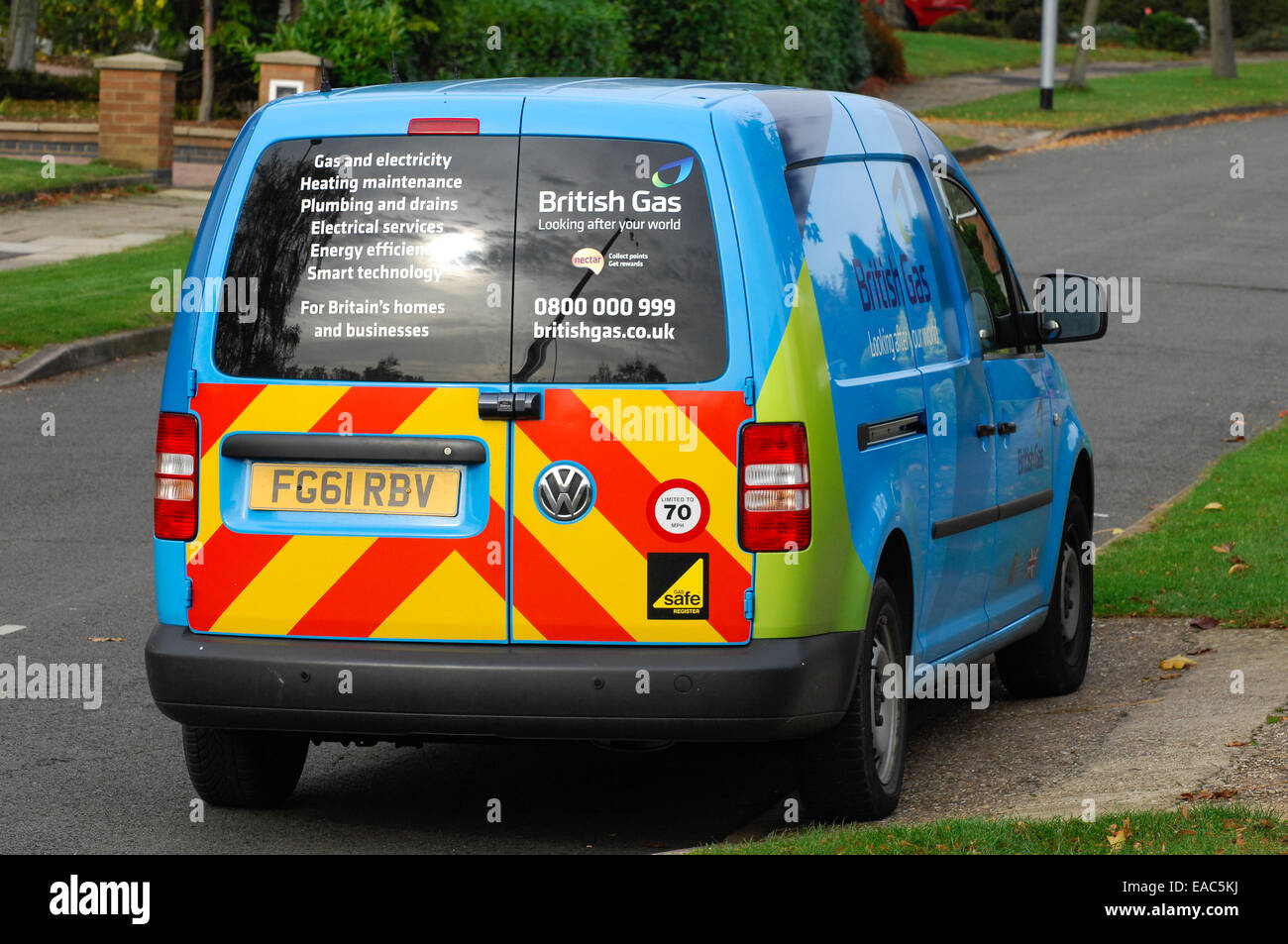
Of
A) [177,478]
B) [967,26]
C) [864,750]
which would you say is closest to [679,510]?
[864,750]

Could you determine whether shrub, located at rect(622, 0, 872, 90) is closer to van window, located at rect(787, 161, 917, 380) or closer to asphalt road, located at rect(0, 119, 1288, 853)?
asphalt road, located at rect(0, 119, 1288, 853)

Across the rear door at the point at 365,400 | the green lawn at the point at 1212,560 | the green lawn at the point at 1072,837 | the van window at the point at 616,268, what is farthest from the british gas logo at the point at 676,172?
the green lawn at the point at 1212,560

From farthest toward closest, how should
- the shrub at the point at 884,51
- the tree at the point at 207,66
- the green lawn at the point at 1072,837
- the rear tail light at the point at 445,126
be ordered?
1. the shrub at the point at 884,51
2. the tree at the point at 207,66
3. the rear tail light at the point at 445,126
4. the green lawn at the point at 1072,837

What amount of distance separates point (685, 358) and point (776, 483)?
1.30 feet

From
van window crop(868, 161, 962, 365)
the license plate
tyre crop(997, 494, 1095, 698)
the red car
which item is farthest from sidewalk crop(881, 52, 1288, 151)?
the license plate

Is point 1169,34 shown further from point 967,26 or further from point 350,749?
point 350,749

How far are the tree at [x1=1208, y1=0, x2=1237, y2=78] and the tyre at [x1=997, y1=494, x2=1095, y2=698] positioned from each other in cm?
4140

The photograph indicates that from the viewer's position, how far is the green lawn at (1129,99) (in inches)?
1483

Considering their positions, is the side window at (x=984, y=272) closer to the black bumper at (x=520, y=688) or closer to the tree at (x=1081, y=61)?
the black bumper at (x=520, y=688)

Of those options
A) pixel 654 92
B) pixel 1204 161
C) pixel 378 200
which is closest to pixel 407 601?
pixel 378 200

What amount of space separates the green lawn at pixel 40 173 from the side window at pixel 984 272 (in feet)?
57.2

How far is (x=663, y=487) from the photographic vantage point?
204 inches

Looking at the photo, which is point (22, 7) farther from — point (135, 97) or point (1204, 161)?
point (1204, 161)

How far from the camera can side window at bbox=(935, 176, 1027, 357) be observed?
6879mm
